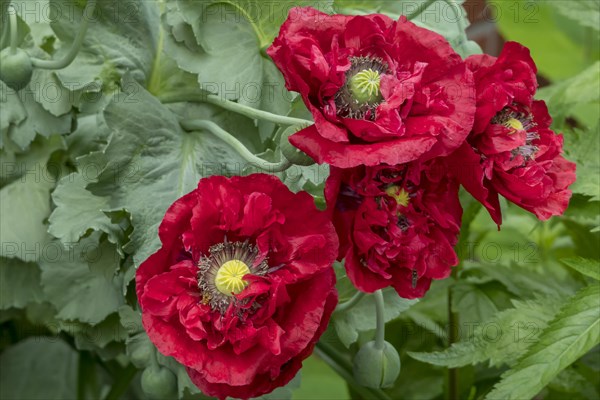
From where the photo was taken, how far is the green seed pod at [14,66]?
0.72m

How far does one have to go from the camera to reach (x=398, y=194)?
1.86 feet

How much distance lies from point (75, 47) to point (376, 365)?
0.33 meters

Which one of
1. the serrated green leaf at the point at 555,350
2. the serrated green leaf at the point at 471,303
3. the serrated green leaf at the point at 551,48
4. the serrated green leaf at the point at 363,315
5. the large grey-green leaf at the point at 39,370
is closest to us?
the serrated green leaf at the point at 555,350

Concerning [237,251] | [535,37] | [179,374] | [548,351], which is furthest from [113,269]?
[535,37]

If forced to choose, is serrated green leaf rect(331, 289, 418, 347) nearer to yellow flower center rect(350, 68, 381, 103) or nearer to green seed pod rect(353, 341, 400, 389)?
green seed pod rect(353, 341, 400, 389)

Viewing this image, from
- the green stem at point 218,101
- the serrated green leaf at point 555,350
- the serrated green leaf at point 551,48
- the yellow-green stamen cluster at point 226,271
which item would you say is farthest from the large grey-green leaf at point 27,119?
the serrated green leaf at point 551,48

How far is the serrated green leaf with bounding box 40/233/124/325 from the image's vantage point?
0.82 meters

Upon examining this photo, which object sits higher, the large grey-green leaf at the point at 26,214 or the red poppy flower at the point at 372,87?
the red poppy flower at the point at 372,87

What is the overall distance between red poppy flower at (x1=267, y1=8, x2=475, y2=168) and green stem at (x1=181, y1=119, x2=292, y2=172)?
0.07 metres

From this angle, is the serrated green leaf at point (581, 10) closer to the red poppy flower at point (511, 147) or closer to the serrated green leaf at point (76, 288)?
the red poppy flower at point (511, 147)

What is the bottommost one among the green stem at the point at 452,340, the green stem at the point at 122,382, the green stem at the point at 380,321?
the green stem at the point at 122,382

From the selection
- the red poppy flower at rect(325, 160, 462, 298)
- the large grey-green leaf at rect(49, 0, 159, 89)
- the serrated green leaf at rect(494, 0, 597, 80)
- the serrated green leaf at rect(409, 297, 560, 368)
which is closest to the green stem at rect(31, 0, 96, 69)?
the large grey-green leaf at rect(49, 0, 159, 89)

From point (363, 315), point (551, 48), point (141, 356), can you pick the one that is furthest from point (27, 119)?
point (551, 48)

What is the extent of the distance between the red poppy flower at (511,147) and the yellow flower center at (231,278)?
0.48ft
